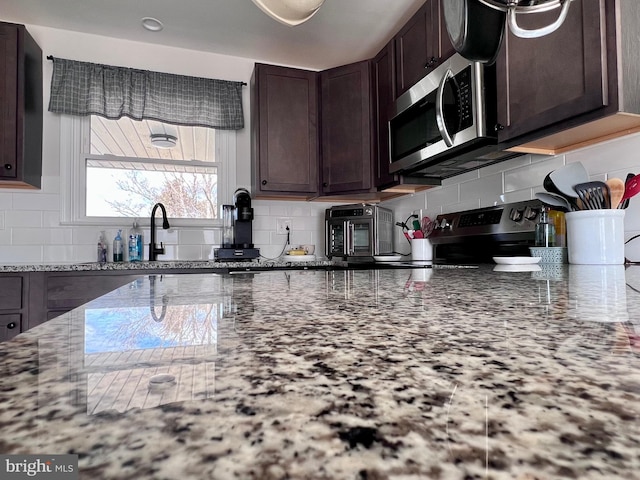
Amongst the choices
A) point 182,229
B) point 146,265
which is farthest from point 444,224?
point 182,229

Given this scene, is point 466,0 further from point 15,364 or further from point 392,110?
point 392,110

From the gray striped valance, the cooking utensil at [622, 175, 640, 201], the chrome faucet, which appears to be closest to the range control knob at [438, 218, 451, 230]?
the cooking utensil at [622, 175, 640, 201]

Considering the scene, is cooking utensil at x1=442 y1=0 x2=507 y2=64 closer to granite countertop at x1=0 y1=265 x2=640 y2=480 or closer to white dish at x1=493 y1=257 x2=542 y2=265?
white dish at x1=493 y1=257 x2=542 y2=265

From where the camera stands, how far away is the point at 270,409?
0.18 meters

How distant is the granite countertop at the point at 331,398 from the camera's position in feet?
0.46

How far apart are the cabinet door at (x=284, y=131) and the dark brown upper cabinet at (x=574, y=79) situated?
1.60 m

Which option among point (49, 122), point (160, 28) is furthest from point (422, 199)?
point (49, 122)

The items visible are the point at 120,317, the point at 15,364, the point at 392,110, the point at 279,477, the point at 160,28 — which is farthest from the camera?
the point at 160,28

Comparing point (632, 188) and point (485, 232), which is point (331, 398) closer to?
point (632, 188)

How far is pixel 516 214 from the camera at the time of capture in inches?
70.5

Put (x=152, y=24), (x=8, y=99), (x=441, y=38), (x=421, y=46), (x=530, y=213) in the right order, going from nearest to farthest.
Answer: (x=530, y=213)
(x=441, y=38)
(x=421, y=46)
(x=8, y=99)
(x=152, y=24)

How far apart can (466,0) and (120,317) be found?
894 millimetres
